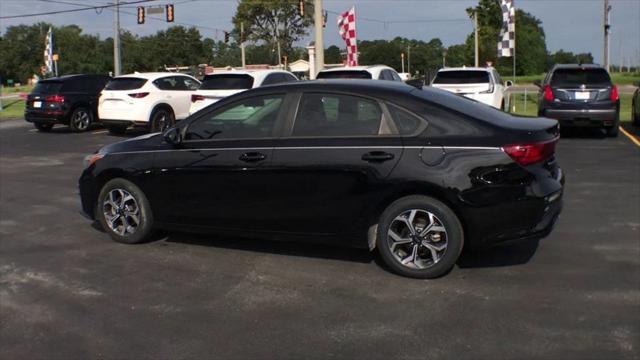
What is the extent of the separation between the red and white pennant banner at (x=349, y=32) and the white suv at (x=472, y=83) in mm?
8759

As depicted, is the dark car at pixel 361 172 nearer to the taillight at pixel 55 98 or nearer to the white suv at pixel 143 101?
the white suv at pixel 143 101

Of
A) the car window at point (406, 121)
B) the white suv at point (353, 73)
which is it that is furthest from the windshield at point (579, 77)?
the car window at point (406, 121)

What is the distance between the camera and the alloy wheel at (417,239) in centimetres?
500

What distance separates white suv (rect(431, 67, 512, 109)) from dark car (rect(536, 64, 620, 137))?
3.88ft

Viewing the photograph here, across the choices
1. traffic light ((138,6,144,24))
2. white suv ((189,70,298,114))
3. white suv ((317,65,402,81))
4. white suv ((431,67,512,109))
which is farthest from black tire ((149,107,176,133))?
traffic light ((138,6,144,24))

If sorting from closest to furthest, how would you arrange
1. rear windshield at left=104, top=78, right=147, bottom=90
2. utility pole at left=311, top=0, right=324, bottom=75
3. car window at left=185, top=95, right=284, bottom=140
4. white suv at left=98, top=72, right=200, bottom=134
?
car window at left=185, top=95, right=284, bottom=140, white suv at left=98, top=72, right=200, bottom=134, rear windshield at left=104, top=78, right=147, bottom=90, utility pole at left=311, top=0, right=324, bottom=75

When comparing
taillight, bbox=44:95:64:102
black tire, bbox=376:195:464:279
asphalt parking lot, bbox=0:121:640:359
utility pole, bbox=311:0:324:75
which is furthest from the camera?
utility pole, bbox=311:0:324:75

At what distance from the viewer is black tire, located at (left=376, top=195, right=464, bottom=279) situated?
4.93 metres

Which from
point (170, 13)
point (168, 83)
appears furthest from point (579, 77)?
point (170, 13)

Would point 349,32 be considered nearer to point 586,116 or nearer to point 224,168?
point 586,116

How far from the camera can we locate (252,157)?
5453 millimetres

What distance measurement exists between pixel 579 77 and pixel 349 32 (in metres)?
10.6

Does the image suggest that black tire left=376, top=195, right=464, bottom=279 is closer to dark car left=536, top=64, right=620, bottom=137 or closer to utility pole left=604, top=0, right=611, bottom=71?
dark car left=536, top=64, right=620, bottom=137

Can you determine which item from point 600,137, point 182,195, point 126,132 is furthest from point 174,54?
point 182,195
